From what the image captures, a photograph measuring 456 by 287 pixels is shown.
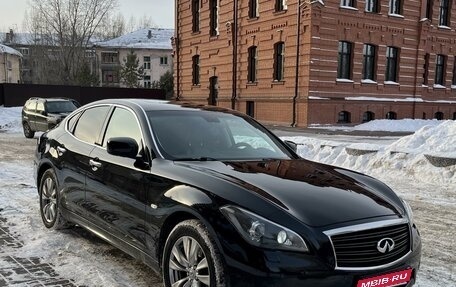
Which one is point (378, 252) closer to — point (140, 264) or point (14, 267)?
point (140, 264)

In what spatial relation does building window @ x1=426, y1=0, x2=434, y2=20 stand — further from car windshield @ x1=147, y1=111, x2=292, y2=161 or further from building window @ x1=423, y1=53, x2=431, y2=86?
car windshield @ x1=147, y1=111, x2=292, y2=161

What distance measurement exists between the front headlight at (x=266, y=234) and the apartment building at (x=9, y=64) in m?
74.2

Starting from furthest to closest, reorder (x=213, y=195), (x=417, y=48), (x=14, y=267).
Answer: (x=417, y=48) → (x=14, y=267) → (x=213, y=195)

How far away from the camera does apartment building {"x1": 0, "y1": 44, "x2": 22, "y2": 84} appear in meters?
71.8

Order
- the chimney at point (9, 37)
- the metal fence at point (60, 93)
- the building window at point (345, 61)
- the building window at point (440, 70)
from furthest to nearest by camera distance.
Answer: the chimney at point (9, 37) → the metal fence at point (60, 93) → the building window at point (440, 70) → the building window at point (345, 61)

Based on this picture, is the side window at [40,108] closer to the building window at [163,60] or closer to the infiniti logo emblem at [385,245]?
the infiniti logo emblem at [385,245]

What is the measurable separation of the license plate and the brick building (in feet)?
65.8

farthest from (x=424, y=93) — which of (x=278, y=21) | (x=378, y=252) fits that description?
(x=378, y=252)

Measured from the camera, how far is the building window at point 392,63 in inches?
1033

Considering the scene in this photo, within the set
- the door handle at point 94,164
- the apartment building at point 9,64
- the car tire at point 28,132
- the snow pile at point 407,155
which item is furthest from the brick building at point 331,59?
the apartment building at point 9,64

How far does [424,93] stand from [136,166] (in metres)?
27.1

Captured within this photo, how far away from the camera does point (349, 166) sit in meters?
10.8

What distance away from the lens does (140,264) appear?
4625 mm

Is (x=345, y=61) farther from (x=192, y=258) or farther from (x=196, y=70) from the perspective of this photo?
(x=192, y=258)
